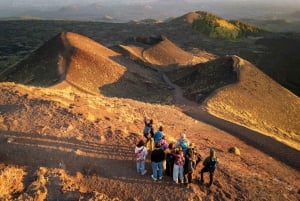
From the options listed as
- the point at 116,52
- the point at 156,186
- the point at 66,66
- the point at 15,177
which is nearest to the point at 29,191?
the point at 15,177

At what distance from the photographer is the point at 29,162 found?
48.7 feet

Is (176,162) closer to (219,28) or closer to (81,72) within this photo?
(81,72)

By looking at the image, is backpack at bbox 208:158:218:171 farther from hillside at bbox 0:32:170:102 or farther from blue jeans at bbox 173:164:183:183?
hillside at bbox 0:32:170:102

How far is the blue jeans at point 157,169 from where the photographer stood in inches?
569

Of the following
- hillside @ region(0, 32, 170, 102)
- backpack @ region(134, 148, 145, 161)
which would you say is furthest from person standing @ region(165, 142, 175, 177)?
hillside @ region(0, 32, 170, 102)

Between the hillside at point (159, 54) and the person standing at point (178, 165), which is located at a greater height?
the person standing at point (178, 165)

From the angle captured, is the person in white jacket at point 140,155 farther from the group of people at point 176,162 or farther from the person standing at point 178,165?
the person standing at point 178,165

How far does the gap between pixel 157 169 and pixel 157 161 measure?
0.45 metres

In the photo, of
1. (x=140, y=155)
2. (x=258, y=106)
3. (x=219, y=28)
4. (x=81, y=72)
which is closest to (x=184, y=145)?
(x=140, y=155)

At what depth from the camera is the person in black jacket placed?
14242 mm

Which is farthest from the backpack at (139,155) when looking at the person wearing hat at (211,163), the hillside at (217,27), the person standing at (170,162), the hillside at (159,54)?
the hillside at (217,27)

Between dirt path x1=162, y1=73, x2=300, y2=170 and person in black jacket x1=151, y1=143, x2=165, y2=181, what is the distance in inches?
418

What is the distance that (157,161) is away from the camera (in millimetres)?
14289

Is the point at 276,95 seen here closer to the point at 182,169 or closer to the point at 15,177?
the point at 182,169
